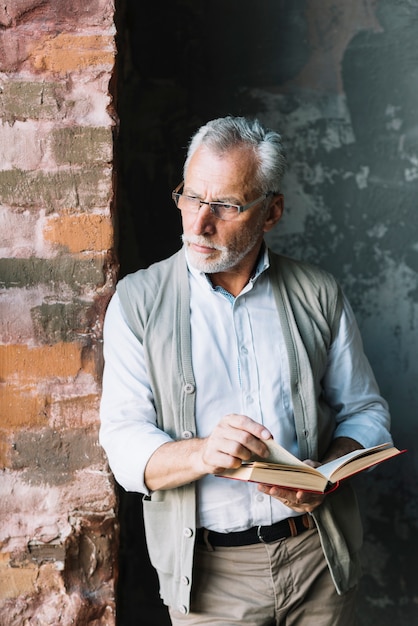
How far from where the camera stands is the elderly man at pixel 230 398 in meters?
1.84

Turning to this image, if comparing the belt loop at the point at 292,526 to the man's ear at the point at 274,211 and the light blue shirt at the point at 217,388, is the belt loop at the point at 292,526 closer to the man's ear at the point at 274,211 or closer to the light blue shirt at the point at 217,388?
the light blue shirt at the point at 217,388

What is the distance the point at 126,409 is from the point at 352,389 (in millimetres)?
630

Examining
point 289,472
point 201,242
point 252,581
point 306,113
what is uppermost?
point 306,113

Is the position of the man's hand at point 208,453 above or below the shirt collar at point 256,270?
below

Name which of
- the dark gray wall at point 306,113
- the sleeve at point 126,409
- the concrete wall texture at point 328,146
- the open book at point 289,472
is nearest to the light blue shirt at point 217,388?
the sleeve at point 126,409

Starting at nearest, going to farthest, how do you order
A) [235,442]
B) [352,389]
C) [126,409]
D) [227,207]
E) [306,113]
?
[235,442] < [126,409] < [227,207] < [352,389] < [306,113]

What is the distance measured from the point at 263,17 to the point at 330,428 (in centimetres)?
147

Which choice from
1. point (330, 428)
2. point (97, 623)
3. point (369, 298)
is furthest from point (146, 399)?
point (369, 298)

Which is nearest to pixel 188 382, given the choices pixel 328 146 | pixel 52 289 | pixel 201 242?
pixel 201 242

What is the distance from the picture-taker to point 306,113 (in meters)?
2.69

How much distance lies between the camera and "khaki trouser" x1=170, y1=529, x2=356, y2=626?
6.21ft

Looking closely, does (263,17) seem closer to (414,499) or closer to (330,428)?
(330,428)

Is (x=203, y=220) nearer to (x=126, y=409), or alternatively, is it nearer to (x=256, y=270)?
(x=256, y=270)

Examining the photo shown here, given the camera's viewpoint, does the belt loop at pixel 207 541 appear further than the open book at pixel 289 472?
Yes
